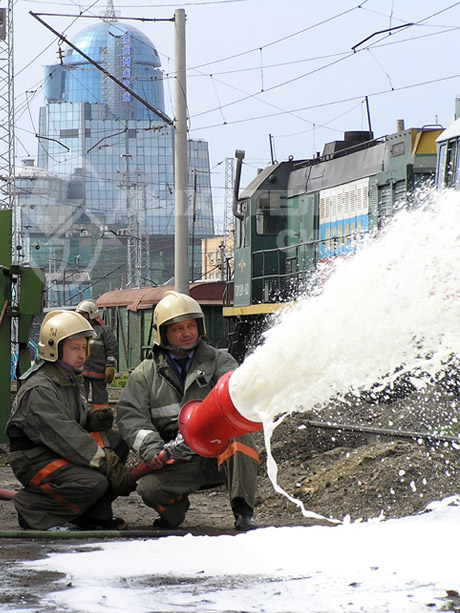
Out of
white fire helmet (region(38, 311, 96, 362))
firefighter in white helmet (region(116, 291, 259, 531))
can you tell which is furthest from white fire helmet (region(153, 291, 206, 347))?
white fire helmet (region(38, 311, 96, 362))

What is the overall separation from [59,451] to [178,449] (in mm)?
753

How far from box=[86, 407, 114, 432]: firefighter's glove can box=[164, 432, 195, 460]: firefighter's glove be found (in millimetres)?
690

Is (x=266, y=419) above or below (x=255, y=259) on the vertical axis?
below

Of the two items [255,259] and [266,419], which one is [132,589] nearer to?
[266,419]

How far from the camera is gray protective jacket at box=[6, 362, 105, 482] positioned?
18.7 feet

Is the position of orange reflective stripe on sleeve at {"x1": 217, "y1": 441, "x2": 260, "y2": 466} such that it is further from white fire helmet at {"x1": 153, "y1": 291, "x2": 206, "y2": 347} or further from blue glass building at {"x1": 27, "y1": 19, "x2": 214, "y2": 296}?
blue glass building at {"x1": 27, "y1": 19, "x2": 214, "y2": 296}

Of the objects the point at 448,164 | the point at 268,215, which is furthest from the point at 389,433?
the point at 268,215

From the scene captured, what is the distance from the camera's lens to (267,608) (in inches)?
142

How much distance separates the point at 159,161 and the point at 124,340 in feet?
368

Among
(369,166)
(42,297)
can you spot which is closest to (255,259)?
(369,166)

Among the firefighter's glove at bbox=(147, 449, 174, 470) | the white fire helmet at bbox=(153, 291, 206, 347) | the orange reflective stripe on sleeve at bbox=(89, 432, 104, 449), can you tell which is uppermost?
the white fire helmet at bbox=(153, 291, 206, 347)

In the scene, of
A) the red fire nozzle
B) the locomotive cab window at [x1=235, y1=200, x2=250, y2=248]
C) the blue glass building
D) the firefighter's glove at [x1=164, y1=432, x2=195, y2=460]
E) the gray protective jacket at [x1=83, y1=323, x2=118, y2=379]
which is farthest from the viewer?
the blue glass building

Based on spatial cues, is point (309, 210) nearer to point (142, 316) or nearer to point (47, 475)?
point (142, 316)

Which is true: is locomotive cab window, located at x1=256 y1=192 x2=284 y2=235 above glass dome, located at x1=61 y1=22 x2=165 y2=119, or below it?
below
